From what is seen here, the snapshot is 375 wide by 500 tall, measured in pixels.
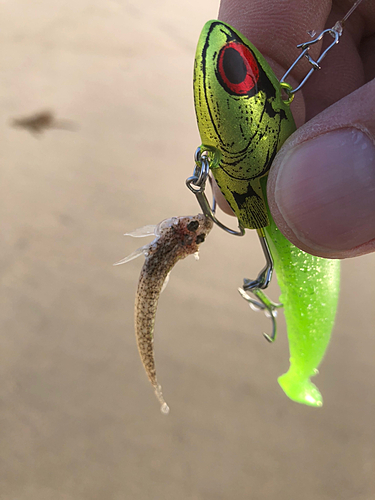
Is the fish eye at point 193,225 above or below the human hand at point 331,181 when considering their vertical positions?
below

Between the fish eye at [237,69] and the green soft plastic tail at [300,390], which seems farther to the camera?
the green soft plastic tail at [300,390]

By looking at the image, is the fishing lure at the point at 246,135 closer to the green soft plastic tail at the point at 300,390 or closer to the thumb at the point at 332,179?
the thumb at the point at 332,179

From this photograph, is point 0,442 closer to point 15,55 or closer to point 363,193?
point 363,193

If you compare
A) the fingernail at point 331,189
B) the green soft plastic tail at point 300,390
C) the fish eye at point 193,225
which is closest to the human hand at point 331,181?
the fingernail at point 331,189

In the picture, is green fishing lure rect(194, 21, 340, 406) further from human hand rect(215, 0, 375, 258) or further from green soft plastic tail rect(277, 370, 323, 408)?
green soft plastic tail rect(277, 370, 323, 408)

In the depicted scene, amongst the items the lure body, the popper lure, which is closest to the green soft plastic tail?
the popper lure

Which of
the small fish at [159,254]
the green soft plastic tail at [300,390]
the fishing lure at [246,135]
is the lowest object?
the green soft plastic tail at [300,390]

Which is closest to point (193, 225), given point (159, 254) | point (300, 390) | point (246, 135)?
point (159, 254)
